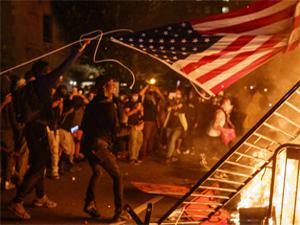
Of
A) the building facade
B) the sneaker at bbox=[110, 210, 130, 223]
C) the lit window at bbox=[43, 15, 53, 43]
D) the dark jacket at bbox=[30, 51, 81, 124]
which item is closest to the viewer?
the dark jacket at bbox=[30, 51, 81, 124]

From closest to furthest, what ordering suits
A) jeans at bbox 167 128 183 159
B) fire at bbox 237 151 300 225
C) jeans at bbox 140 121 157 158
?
fire at bbox 237 151 300 225, jeans at bbox 167 128 183 159, jeans at bbox 140 121 157 158

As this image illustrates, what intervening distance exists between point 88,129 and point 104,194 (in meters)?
2.12

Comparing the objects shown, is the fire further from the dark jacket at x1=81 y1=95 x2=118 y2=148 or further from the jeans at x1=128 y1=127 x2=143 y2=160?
the jeans at x1=128 y1=127 x2=143 y2=160

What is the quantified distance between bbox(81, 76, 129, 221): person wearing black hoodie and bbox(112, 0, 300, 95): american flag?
2.04 metres

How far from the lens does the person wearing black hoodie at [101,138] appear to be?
689 centimetres

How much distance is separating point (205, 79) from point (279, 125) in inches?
68.3

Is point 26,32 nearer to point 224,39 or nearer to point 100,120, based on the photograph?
point 100,120

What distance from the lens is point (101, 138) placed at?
6.97 meters

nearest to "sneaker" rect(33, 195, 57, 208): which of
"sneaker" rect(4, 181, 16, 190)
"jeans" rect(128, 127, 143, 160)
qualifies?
"sneaker" rect(4, 181, 16, 190)

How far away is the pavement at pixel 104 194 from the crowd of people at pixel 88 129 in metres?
0.21

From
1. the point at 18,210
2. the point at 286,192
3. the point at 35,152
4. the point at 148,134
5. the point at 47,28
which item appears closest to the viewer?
the point at 286,192

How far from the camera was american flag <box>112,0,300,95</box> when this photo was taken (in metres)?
5.07

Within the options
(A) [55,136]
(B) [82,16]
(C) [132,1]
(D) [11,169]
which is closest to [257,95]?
(A) [55,136]

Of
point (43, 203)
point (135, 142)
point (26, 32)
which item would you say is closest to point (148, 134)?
point (135, 142)
